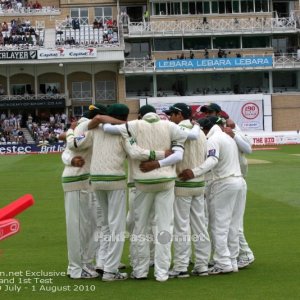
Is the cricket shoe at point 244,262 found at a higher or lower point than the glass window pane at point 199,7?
lower

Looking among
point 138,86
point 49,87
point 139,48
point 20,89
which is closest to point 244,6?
point 139,48

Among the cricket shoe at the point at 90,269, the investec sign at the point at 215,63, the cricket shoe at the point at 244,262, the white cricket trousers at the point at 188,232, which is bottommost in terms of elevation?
the cricket shoe at the point at 244,262

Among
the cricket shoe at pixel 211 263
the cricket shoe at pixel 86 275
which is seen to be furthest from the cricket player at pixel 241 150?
the cricket shoe at pixel 86 275

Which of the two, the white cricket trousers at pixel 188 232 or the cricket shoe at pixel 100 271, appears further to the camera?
the cricket shoe at pixel 100 271

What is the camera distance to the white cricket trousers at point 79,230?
32.0 feet

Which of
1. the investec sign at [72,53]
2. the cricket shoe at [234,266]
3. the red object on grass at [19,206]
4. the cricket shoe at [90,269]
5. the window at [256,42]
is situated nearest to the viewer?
the red object on grass at [19,206]

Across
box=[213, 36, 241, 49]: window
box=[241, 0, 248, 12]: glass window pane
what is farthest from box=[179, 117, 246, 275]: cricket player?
box=[241, 0, 248, 12]: glass window pane

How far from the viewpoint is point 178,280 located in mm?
9539

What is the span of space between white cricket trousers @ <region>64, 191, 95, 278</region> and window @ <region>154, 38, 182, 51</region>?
183ft

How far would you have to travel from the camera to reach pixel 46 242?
515 inches

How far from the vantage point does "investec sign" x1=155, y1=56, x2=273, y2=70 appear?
205 feet

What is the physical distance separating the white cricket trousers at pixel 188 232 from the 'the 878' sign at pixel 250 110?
5173 cm

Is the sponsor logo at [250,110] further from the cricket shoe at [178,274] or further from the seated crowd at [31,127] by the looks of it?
the cricket shoe at [178,274]

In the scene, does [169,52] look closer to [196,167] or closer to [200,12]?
[200,12]
